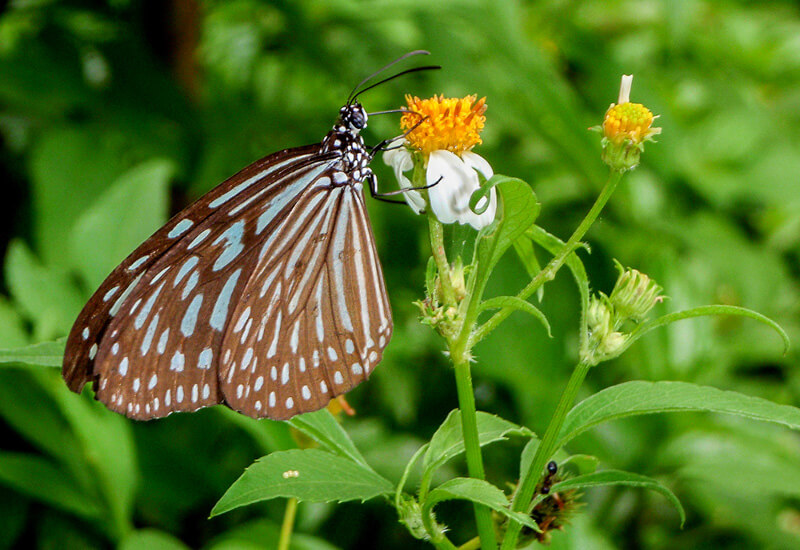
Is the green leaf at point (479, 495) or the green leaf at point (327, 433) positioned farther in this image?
the green leaf at point (327, 433)

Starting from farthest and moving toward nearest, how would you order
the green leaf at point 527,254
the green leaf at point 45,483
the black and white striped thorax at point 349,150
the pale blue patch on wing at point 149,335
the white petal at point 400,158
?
the green leaf at point 45,483 → the black and white striped thorax at point 349,150 → the pale blue patch on wing at point 149,335 → the white petal at point 400,158 → the green leaf at point 527,254

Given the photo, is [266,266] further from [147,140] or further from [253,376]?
[147,140]

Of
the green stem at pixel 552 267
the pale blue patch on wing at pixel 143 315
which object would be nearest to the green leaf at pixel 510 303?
the green stem at pixel 552 267

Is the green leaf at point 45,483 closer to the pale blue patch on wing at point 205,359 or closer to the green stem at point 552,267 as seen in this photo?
the pale blue patch on wing at point 205,359

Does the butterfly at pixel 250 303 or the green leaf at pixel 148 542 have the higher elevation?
the butterfly at pixel 250 303

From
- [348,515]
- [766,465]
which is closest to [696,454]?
[766,465]
